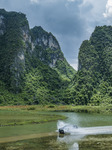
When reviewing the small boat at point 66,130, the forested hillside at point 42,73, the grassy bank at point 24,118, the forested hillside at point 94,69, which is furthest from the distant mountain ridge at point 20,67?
the small boat at point 66,130

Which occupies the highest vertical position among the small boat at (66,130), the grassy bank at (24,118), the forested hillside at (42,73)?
the forested hillside at (42,73)

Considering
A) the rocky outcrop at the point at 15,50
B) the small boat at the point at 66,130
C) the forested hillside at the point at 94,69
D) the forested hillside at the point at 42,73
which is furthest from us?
the rocky outcrop at the point at 15,50

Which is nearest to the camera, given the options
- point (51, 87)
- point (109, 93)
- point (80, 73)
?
point (109, 93)

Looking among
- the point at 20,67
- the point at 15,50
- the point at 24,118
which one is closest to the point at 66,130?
A: the point at 24,118

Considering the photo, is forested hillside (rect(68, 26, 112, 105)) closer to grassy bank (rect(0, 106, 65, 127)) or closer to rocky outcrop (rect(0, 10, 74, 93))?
rocky outcrop (rect(0, 10, 74, 93))

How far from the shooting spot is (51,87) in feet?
493

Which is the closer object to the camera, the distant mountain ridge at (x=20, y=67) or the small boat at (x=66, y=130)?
the small boat at (x=66, y=130)

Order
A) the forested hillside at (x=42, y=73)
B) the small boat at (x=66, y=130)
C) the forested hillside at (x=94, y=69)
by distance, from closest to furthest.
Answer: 1. the small boat at (x=66, y=130)
2. the forested hillside at (x=94, y=69)
3. the forested hillside at (x=42, y=73)

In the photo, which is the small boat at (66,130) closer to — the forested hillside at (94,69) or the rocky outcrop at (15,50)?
the forested hillside at (94,69)

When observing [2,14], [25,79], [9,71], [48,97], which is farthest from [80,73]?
[2,14]

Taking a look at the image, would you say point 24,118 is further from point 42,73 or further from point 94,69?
point 42,73

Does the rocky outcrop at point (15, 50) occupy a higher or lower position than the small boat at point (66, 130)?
higher

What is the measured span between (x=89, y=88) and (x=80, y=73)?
67.4 feet

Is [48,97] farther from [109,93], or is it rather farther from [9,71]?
[109,93]
